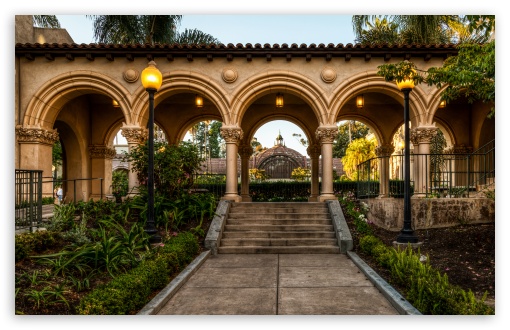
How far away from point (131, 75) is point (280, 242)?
742cm

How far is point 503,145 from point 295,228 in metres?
5.43

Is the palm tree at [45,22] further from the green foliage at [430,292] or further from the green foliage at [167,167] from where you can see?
the green foliage at [430,292]

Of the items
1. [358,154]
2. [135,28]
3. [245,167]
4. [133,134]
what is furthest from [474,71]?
[358,154]

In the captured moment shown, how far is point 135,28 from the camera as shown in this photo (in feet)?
54.7

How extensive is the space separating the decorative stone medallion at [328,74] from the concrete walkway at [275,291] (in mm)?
6372

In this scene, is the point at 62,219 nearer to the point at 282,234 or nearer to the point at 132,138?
the point at 132,138

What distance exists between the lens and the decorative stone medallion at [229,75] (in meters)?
11.1

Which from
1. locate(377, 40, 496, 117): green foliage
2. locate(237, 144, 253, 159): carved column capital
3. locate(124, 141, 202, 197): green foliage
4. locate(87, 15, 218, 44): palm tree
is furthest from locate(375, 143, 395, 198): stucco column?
locate(87, 15, 218, 44): palm tree

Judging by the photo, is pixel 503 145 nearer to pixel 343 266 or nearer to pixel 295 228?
pixel 343 266

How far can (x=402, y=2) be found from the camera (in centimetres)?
538

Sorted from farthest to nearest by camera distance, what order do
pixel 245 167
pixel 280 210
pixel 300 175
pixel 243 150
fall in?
pixel 300 175
pixel 245 167
pixel 243 150
pixel 280 210

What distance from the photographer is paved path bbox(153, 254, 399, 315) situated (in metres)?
4.45

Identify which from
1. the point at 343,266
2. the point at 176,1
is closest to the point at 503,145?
the point at 343,266

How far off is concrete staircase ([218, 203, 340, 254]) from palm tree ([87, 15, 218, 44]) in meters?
11.0
